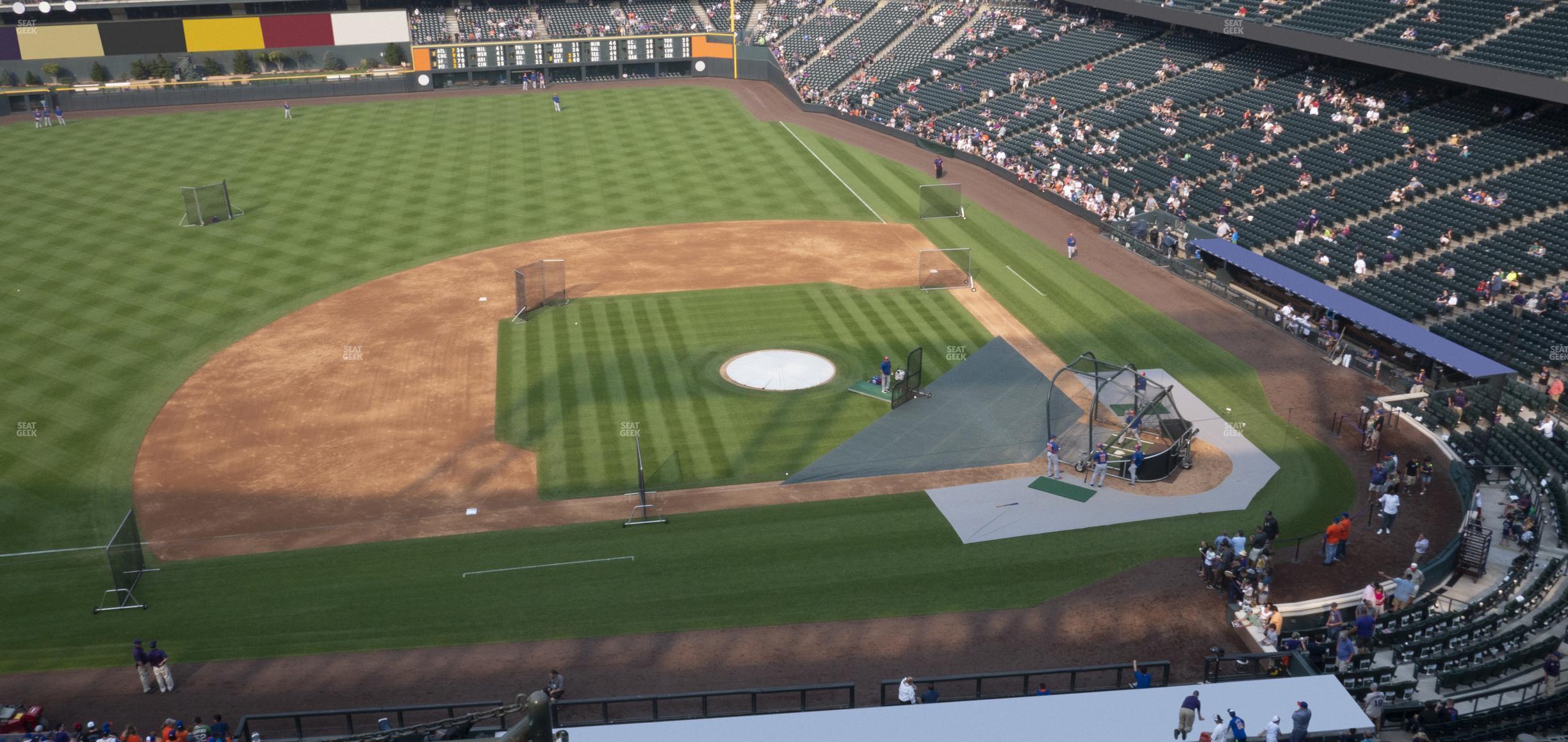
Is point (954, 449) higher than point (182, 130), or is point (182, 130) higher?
point (182, 130)

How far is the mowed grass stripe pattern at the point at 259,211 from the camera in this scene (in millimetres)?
36156

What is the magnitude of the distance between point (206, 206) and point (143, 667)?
122 ft

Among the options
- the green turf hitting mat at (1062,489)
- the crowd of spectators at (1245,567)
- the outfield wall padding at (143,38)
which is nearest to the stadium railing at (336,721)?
the green turf hitting mat at (1062,489)

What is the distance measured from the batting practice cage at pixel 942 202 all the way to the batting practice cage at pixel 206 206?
3231cm

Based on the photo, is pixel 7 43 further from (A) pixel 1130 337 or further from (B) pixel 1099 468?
(B) pixel 1099 468

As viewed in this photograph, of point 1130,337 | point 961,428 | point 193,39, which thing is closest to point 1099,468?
point 961,428

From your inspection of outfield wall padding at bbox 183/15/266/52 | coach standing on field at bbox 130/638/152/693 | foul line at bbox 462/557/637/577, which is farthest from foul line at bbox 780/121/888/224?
outfield wall padding at bbox 183/15/266/52

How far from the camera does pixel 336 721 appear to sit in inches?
898

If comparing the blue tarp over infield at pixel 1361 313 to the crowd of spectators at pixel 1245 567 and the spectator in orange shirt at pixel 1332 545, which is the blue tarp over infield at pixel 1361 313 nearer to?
the spectator in orange shirt at pixel 1332 545

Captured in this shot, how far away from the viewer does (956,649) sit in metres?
24.7

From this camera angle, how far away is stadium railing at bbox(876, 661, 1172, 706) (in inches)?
886

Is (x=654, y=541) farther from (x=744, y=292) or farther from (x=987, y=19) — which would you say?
(x=987, y=19)

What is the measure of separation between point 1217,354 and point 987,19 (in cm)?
4720

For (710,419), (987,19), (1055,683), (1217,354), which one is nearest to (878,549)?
(1055,683)
